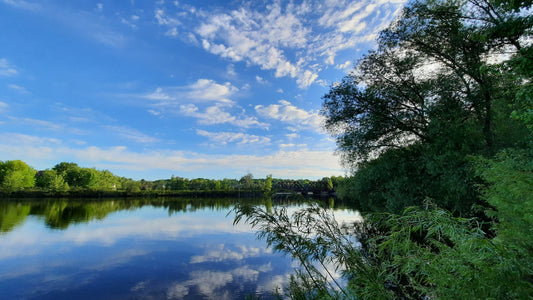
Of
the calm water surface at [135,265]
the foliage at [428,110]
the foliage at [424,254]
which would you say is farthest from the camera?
the foliage at [428,110]

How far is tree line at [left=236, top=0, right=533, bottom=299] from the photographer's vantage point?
345cm

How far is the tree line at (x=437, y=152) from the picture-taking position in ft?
11.3

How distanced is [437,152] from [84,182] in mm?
98525

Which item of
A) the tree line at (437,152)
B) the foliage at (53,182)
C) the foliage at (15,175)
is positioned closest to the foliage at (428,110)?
the tree line at (437,152)

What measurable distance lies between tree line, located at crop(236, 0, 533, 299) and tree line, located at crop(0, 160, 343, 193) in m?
34.6

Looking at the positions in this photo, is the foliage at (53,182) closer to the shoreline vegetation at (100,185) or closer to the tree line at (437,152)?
the shoreline vegetation at (100,185)

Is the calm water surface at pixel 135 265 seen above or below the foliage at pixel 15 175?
below

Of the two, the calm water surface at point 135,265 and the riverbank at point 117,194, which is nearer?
the calm water surface at point 135,265

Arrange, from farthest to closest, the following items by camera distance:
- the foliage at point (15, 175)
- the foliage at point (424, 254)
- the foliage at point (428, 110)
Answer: the foliage at point (15, 175) → the foliage at point (428, 110) → the foliage at point (424, 254)

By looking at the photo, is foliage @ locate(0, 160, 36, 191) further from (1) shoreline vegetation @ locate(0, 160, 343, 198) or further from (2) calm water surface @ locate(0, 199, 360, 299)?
(2) calm water surface @ locate(0, 199, 360, 299)

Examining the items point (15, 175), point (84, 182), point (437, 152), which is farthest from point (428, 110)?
→ point (84, 182)

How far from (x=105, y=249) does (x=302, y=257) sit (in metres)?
16.0

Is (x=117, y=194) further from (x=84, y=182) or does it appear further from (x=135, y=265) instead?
(x=135, y=265)

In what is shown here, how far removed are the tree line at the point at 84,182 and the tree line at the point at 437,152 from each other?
34.6 meters
